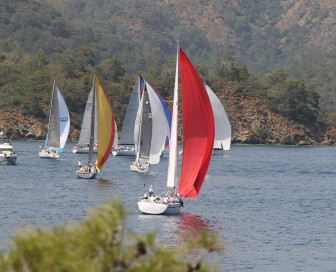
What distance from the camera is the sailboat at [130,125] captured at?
87062mm

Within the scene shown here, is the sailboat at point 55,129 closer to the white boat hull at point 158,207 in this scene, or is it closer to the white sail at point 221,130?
the white sail at point 221,130

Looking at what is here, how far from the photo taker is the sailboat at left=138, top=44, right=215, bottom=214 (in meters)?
40.0

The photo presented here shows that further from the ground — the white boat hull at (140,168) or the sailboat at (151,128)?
the sailboat at (151,128)

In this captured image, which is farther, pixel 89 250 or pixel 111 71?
pixel 111 71

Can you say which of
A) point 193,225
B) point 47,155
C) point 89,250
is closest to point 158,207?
point 193,225

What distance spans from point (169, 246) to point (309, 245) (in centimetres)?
693

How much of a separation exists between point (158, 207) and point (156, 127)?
1203 inches

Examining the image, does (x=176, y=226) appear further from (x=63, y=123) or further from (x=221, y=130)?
(x=221, y=130)

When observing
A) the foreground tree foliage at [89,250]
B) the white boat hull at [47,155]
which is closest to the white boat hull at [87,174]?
the white boat hull at [47,155]

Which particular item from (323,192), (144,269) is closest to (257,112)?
(323,192)

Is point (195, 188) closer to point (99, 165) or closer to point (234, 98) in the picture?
point (99, 165)

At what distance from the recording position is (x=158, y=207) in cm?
4244

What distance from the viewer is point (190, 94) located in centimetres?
4016

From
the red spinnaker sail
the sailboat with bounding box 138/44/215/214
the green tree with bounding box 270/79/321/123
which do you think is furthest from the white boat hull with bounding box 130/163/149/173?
the green tree with bounding box 270/79/321/123
